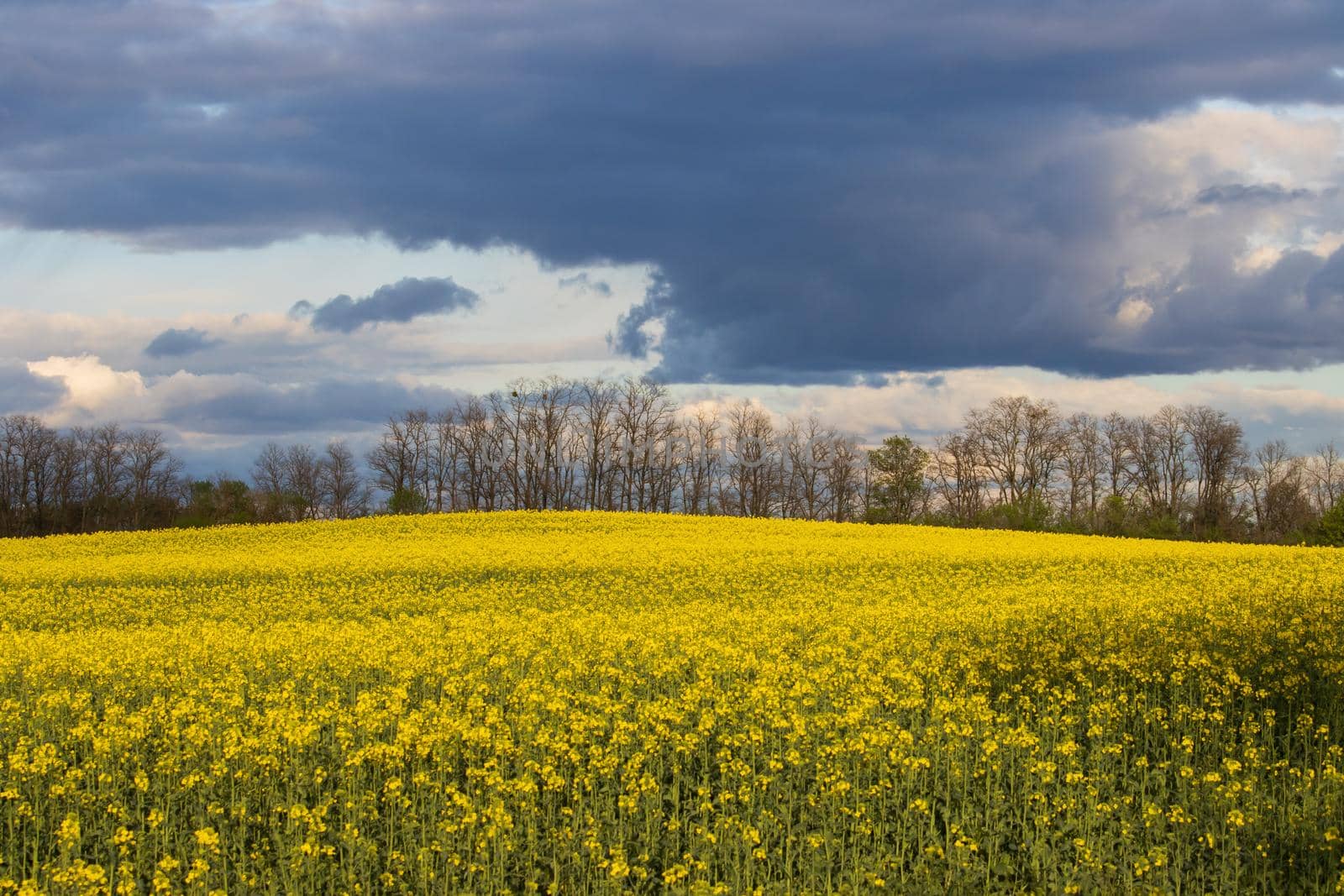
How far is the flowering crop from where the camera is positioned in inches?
335

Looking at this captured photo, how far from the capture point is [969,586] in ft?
84.4

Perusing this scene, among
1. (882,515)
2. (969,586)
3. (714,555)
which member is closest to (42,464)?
(882,515)

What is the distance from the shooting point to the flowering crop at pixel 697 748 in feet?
27.9

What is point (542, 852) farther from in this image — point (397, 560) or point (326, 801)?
point (397, 560)

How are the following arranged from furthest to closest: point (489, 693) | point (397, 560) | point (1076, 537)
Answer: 1. point (1076, 537)
2. point (397, 560)
3. point (489, 693)

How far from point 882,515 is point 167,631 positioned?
54.5 m

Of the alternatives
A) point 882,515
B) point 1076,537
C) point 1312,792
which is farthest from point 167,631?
point 882,515

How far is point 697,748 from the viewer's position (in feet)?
36.8

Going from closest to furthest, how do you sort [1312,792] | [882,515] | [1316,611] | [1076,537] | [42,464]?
[1312,792] < [1316,611] < [1076,537] < [882,515] < [42,464]

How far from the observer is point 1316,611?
1817 cm

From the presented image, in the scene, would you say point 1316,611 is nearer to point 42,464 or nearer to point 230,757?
point 230,757

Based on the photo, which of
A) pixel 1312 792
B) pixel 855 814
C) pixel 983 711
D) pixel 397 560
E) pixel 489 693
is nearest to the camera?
pixel 855 814

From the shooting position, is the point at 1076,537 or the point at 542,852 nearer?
the point at 542,852

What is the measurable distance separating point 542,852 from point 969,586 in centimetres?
1888
